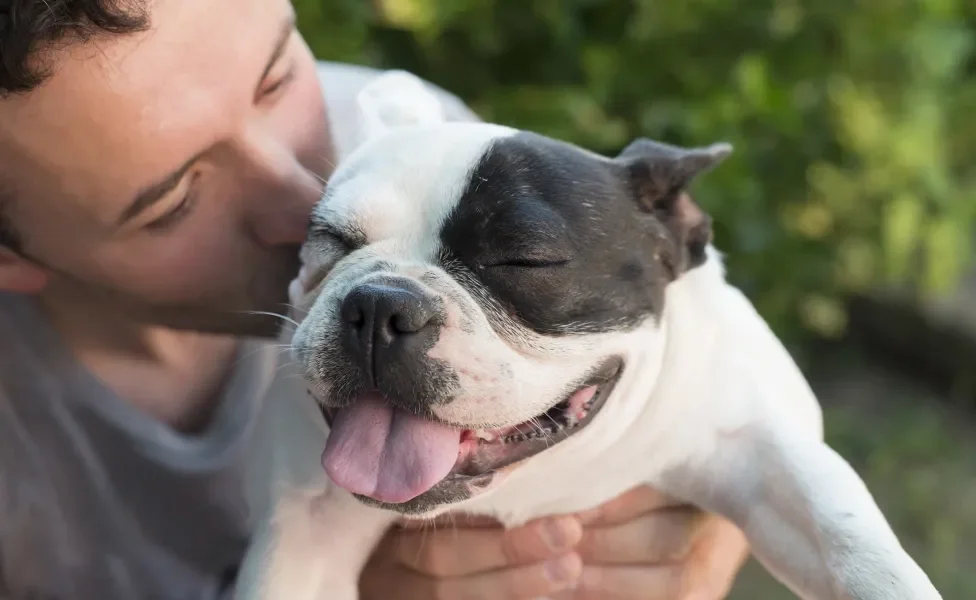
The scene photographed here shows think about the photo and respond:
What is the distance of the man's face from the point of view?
37.5 inches

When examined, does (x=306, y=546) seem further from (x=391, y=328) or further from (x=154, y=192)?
(x=154, y=192)

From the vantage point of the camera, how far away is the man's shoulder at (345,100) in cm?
128

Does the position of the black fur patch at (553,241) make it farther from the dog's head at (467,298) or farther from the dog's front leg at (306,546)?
the dog's front leg at (306,546)

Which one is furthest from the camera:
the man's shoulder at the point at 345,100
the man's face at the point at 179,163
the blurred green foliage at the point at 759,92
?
the blurred green foliage at the point at 759,92

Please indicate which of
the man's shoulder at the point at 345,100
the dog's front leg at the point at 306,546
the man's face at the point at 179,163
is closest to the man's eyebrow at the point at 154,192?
the man's face at the point at 179,163

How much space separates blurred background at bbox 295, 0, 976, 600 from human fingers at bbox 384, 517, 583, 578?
1.07 meters

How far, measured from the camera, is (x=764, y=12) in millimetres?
2105

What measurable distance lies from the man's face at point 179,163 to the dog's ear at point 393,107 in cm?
8

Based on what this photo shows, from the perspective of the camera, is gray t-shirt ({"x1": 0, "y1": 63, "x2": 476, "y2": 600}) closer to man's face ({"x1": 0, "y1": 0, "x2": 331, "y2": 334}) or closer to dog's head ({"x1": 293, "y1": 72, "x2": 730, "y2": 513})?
man's face ({"x1": 0, "y1": 0, "x2": 331, "y2": 334})

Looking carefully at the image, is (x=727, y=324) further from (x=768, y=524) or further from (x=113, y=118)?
(x=113, y=118)

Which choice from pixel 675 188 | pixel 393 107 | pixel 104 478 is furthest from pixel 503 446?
pixel 104 478

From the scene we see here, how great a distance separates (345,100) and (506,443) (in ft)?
2.36

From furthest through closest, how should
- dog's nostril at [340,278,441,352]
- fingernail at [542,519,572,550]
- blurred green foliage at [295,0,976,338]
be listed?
1. blurred green foliage at [295,0,976,338]
2. fingernail at [542,519,572,550]
3. dog's nostril at [340,278,441,352]

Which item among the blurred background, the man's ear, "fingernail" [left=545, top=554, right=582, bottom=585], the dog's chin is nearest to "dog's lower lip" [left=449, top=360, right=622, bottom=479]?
the dog's chin
